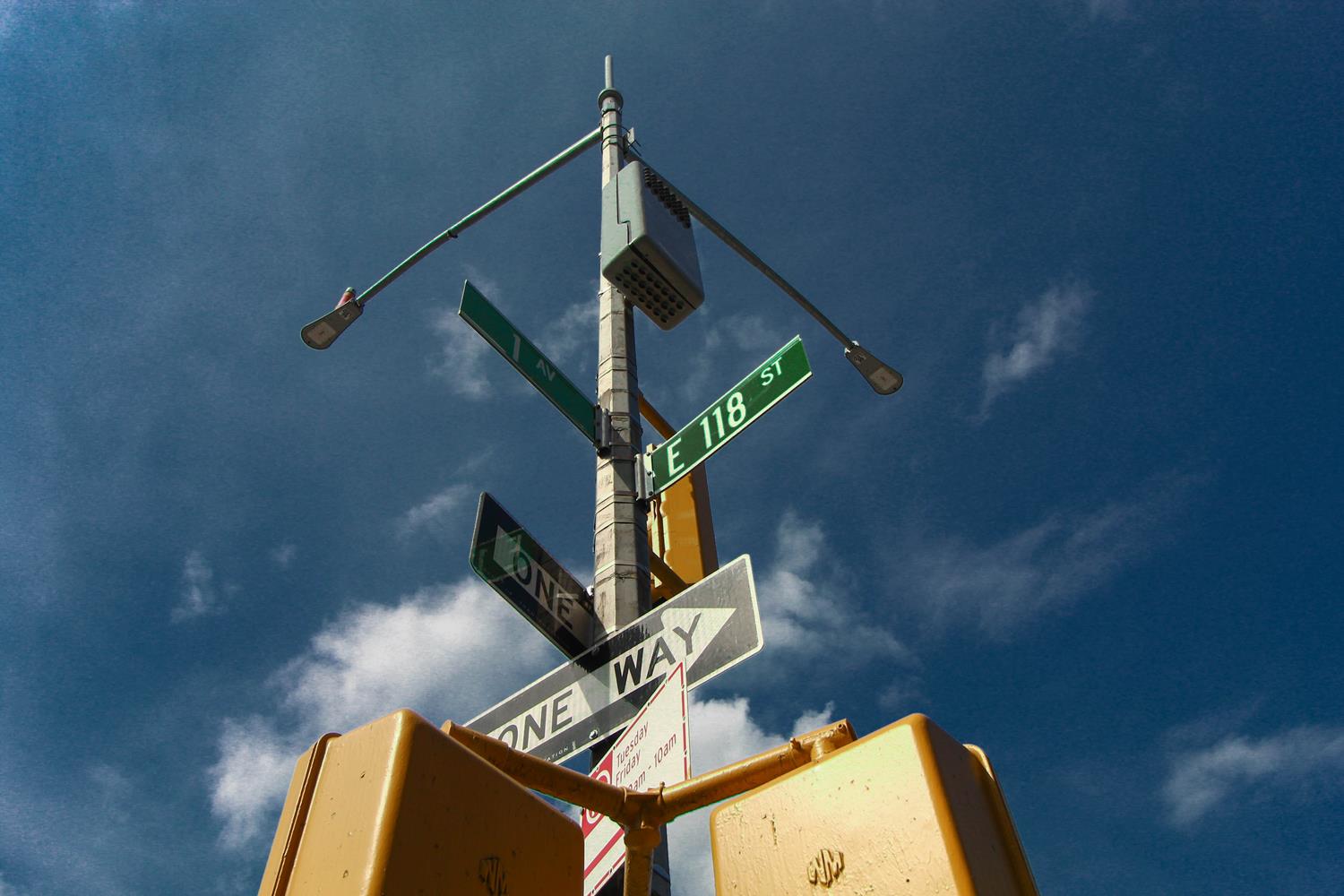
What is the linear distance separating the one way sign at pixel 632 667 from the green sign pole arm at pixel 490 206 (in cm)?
404

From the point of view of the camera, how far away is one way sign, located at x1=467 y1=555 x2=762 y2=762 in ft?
10.9

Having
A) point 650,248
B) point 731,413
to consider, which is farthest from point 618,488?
point 650,248

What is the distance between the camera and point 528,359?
4.71 metres

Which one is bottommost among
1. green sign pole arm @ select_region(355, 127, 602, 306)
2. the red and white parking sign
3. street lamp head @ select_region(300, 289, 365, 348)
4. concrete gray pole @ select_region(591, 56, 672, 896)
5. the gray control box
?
the red and white parking sign

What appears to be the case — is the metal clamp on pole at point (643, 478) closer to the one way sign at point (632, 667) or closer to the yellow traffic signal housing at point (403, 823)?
the one way sign at point (632, 667)

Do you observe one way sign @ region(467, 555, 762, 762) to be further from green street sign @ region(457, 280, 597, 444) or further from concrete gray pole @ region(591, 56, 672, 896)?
green street sign @ region(457, 280, 597, 444)

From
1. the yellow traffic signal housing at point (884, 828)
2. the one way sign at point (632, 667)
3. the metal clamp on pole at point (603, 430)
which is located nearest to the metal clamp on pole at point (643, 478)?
the metal clamp on pole at point (603, 430)

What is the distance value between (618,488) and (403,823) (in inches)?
→ 144

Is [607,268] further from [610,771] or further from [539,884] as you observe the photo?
[539,884]

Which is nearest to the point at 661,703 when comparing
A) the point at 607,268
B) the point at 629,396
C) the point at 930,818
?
the point at 930,818

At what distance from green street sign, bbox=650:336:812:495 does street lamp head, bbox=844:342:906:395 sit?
2.70m

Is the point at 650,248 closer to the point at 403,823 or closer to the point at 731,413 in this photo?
the point at 731,413

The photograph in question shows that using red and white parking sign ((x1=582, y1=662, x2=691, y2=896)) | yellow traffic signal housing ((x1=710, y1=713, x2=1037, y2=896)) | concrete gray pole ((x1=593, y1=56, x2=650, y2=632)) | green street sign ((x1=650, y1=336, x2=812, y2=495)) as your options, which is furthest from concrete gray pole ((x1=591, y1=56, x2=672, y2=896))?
yellow traffic signal housing ((x1=710, y1=713, x2=1037, y2=896))

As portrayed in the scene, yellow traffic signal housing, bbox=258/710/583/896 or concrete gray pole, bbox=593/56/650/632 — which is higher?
concrete gray pole, bbox=593/56/650/632
